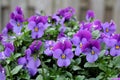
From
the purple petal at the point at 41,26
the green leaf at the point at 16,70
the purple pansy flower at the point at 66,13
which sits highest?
the purple pansy flower at the point at 66,13

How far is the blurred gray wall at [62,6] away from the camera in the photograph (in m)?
3.87

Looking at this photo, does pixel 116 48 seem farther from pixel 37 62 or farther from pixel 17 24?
pixel 17 24

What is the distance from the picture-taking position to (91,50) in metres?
1.26

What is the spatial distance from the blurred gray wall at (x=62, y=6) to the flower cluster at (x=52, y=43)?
2.22 meters

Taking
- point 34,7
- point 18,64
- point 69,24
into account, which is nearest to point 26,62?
point 18,64

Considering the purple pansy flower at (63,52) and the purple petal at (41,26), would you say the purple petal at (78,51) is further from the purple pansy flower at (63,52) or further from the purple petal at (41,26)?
the purple petal at (41,26)

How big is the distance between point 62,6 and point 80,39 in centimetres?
252

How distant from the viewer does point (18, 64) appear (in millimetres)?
1325

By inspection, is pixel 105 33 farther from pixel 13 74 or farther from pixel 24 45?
pixel 13 74

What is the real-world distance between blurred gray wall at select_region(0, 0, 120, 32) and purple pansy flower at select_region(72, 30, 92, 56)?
8.24 feet

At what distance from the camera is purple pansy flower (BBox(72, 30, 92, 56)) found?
1.31 metres

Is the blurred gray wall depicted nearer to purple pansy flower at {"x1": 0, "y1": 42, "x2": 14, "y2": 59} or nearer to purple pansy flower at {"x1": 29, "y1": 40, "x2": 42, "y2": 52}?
purple pansy flower at {"x1": 0, "y1": 42, "x2": 14, "y2": 59}

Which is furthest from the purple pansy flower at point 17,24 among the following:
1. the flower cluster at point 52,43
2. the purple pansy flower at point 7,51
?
the purple pansy flower at point 7,51

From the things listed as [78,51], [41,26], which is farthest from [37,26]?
[78,51]
